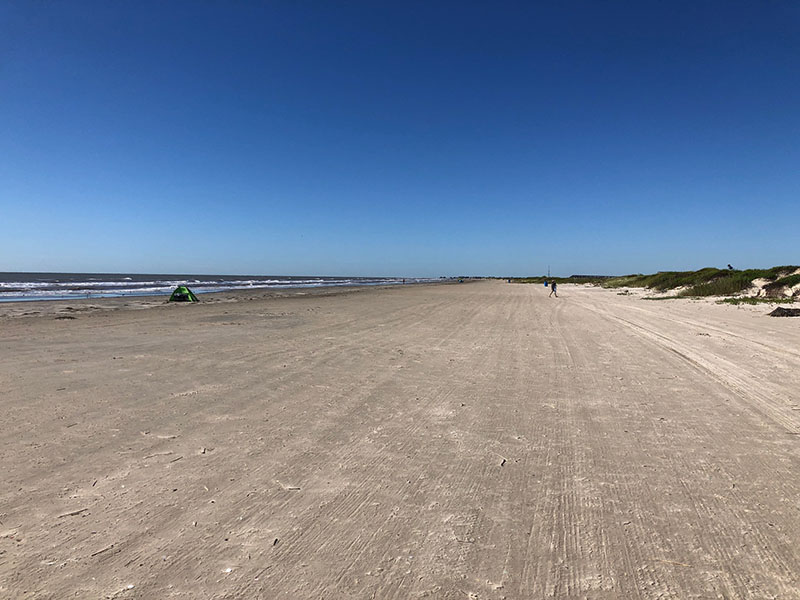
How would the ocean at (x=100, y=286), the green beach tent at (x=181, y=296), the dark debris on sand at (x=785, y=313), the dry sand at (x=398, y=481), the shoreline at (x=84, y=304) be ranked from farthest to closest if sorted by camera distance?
the ocean at (x=100, y=286) < the green beach tent at (x=181, y=296) < the shoreline at (x=84, y=304) < the dark debris on sand at (x=785, y=313) < the dry sand at (x=398, y=481)

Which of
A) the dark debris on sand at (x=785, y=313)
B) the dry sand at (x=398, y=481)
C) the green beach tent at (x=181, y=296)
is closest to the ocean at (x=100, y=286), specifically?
the green beach tent at (x=181, y=296)

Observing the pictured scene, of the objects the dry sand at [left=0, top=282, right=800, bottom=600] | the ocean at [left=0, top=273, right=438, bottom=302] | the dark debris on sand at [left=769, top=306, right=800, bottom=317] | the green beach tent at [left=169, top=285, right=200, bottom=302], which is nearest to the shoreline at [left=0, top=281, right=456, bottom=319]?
the green beach tent at [left=169, top=285, right=200, bottom=302]

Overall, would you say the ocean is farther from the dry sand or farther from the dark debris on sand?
the dark debris on sand

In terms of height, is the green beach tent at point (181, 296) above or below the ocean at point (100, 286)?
above

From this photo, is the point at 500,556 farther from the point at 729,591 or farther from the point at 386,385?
the point at 386,385

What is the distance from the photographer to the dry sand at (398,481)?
2.07 metres

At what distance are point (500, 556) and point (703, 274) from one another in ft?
138

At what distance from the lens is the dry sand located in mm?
2070

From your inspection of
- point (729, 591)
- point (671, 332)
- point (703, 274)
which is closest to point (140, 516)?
point (729, 591)

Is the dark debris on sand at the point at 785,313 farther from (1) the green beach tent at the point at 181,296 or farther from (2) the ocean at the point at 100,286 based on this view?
(2) the ocean at the point at 100,286

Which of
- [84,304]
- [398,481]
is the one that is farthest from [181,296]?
[398,481]

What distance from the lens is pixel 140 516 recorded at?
2.54m

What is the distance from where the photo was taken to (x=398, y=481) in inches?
119

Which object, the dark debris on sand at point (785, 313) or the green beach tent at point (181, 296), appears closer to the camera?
the dark debris on sand at point (785, 313)
